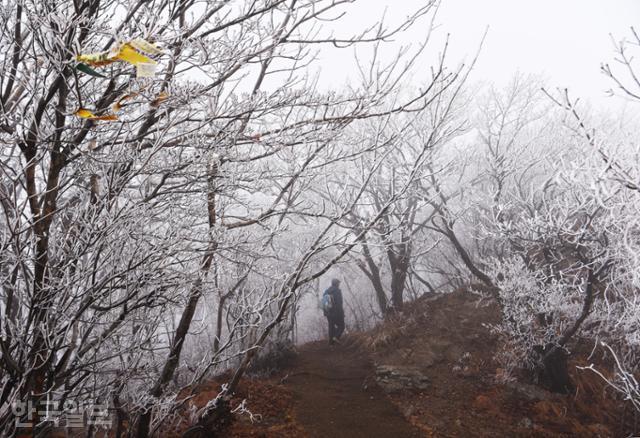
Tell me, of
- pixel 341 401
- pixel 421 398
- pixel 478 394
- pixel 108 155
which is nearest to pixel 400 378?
pixel 421 398

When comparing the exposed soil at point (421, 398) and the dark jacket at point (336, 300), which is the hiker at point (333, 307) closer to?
the dark jacket at point (336, 300)

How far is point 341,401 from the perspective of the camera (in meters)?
6.08

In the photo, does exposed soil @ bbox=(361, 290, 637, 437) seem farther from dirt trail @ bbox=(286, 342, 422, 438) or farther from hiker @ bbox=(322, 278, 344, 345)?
hiker @ bbox=(322, 278, 344, 345)

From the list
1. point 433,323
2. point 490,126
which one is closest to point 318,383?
point 433,323

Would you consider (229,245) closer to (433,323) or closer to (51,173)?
(51,173)

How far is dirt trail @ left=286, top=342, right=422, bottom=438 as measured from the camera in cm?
518

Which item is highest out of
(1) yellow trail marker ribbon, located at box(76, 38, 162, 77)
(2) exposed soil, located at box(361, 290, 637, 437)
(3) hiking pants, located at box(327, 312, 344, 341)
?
(1) yellow trail marker ribbon, located at box(76, 38, 162, 77)

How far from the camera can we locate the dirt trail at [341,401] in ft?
17.0

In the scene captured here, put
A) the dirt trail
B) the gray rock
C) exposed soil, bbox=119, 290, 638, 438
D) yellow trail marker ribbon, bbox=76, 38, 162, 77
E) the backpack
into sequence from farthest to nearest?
the backpack → the gray rock → exposed soil, bbox=119, 290, 638, 438 → the dirt trail → yellow trail marker ribbon, bbox=76, 38, 162, 77

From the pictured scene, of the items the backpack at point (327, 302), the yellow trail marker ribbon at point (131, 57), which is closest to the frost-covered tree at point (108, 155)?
the yellow trail marker ribbon at point (131, 57)

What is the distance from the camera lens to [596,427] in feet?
18.1

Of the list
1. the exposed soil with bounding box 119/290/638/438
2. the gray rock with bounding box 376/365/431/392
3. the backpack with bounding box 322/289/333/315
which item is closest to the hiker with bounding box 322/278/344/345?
the backpack with bounding box 322/289/333/315

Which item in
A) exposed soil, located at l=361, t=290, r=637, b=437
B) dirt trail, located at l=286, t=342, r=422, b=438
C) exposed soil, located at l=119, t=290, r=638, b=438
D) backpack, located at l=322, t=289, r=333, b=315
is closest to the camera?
dirt trail, located at l=286, t=342, r=422, b=438

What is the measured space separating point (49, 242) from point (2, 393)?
2.87 ft
